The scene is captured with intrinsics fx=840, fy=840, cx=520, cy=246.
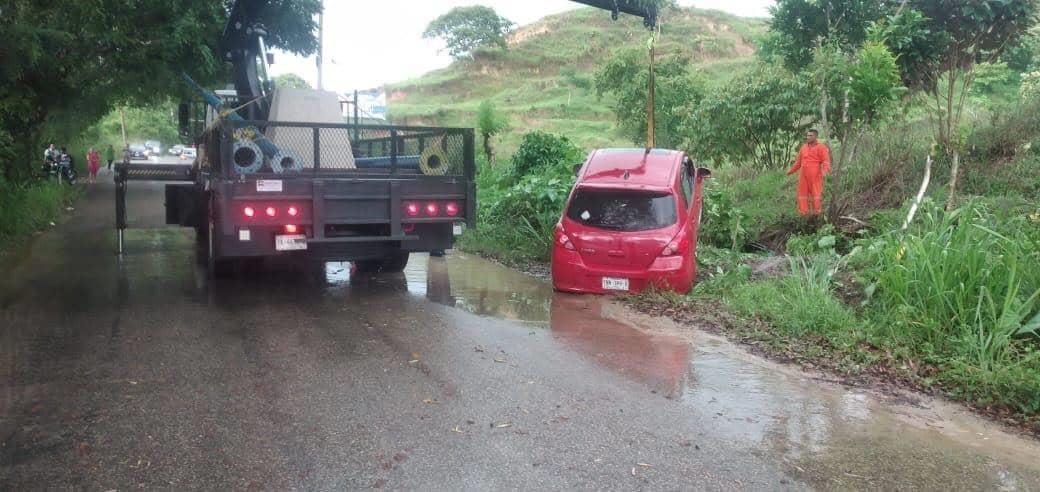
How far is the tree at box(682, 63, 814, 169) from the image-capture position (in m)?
16.5

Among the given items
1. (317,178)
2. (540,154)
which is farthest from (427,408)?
(540,154)

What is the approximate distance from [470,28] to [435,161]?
5530cm

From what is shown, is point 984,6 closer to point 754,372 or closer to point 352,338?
point 754,372

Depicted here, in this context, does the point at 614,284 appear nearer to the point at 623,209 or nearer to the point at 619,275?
the point at 619,275

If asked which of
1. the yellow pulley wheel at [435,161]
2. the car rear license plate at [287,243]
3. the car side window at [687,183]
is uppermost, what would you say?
the yellow pulley wheel at [435,161]

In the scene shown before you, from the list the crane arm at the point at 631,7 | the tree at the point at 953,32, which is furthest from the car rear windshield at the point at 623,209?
the tree at the point at 953,32

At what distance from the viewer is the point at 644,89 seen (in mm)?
29609

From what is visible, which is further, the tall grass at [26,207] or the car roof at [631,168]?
the tall grass at [26,207]

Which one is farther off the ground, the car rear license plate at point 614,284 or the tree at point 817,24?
the tree at point 817,24

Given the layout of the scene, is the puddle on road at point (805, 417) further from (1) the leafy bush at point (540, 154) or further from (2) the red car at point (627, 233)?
(1) the leafy bush at point (540, 154)

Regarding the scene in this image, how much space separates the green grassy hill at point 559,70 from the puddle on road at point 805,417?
29857mm

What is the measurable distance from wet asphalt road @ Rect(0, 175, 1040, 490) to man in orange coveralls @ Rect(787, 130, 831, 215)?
538 centimetres

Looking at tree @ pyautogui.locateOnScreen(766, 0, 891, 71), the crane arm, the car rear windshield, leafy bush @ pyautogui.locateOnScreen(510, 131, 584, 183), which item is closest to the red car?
the car rear windshield

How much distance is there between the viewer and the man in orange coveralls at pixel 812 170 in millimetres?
12773
